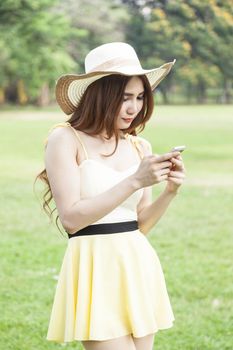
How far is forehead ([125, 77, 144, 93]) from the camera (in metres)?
2.88

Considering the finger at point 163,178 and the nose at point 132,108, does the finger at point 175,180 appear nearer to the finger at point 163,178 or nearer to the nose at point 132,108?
the finger at point 163,178

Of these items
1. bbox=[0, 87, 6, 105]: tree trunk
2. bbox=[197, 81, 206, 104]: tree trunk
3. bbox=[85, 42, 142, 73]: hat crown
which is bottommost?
bbox=[197, 81, 206, 104]: tree trunk

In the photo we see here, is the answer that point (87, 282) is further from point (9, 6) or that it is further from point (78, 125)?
point (9, 6)

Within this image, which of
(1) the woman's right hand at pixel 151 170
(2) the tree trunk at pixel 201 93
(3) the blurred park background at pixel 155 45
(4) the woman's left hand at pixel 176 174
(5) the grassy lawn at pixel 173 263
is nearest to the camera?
(1) the woman's right hand at pixel 151 170

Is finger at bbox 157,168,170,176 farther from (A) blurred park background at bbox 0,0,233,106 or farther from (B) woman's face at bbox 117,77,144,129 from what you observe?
(A) blurred park background at bbox 0,0,233,106

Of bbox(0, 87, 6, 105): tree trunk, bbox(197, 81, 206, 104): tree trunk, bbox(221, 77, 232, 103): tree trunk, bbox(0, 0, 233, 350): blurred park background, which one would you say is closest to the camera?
bbox(0, 0, 233, 350): blurred park background

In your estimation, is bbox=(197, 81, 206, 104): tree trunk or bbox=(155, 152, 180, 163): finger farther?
bbox=(197, 81, 206, 104): tree trunk

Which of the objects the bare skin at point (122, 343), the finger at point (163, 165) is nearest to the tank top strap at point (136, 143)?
the finger at point (163, 165)

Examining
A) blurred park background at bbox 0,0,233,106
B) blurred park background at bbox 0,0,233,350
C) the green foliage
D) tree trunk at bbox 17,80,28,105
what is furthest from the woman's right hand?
tree trunk at bbox 17,80,28,105

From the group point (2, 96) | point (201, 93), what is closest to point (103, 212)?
point (2, 96)

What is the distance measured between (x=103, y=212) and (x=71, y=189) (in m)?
0.14

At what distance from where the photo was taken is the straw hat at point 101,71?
2861mm

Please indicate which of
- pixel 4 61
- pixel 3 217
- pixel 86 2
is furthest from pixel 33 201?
pixel 86 2

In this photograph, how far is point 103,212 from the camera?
2756mm
